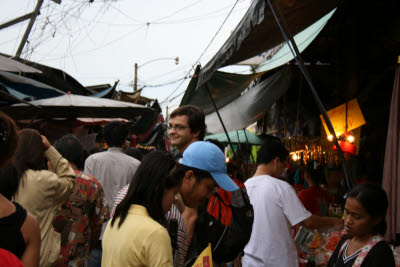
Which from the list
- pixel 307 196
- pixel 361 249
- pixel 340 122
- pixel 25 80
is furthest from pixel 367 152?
pixel 25 80

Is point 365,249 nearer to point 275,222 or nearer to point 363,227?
point 363,227

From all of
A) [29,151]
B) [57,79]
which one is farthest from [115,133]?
[57,79]

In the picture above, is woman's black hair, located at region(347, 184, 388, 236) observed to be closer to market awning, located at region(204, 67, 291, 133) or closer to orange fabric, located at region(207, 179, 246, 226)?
orange fabric, located at region(207, 179, 246, 226)

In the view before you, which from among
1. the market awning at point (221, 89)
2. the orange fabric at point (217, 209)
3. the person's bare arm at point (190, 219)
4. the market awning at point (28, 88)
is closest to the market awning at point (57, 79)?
the market awning at point (28, 88)

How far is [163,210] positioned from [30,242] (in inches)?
27.8

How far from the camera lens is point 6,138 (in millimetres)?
1711

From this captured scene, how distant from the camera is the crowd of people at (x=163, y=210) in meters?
1.90

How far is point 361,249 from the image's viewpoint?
8.65 ft

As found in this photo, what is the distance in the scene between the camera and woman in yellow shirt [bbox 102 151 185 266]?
180 cm

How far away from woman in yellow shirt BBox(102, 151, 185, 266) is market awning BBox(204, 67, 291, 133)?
548 centimetres

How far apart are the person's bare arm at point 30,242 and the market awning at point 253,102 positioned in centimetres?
583

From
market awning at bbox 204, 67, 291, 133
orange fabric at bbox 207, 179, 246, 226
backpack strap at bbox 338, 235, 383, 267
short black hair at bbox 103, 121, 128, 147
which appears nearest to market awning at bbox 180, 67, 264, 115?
market awning at bbox 204, 67, 291, 133

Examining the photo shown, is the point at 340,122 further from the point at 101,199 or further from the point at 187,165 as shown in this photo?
the point at 187,165

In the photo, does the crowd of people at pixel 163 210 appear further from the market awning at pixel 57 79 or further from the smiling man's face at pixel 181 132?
the market awning at pixel 57 79
